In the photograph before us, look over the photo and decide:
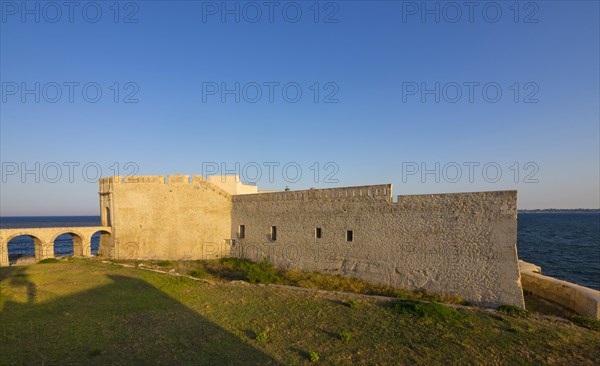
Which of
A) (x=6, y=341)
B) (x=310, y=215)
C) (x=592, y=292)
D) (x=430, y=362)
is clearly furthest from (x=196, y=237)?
(x=592, y=292)

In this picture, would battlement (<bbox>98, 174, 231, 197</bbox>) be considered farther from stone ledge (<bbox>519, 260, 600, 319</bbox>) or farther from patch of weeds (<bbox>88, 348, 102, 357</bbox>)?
stone ledge (<bbox>519, 260, 600, 319</bbox>)

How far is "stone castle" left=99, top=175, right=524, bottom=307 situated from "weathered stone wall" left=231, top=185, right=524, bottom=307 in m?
0.04

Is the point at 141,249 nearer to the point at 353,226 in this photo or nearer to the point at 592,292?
the point at 353,226

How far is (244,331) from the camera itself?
27.9 ft

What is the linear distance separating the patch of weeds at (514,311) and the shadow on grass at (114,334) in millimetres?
8349

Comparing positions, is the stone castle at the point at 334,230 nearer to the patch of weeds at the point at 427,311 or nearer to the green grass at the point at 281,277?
the green grass at the point at 281,277

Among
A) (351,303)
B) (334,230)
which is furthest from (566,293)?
(334,230)

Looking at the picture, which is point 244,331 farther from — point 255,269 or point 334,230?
point 334,230

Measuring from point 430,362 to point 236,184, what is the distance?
16.7 m

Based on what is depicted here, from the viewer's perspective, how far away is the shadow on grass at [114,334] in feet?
22.7

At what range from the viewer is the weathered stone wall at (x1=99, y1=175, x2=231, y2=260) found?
19.7m

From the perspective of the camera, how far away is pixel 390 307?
10.5 meters

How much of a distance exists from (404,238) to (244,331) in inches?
320

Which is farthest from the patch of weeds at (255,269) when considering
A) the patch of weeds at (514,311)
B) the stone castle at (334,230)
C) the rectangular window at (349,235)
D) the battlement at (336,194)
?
the patch of weeds at (514,311)
